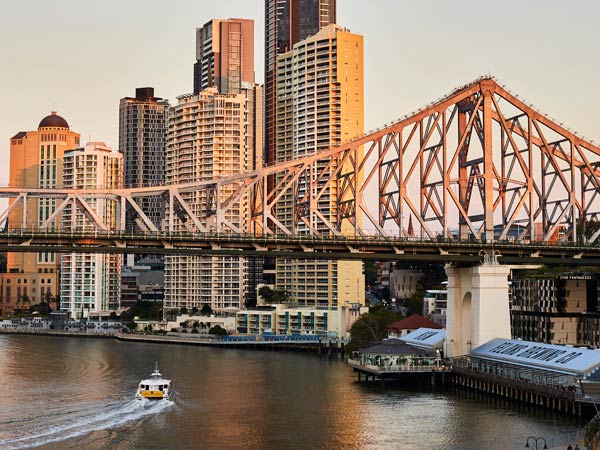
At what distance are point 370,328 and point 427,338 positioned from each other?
17200 mm

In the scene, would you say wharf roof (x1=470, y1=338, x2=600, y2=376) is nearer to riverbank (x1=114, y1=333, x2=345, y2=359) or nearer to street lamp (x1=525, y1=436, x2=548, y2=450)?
street lamp (x1=525, y1=436, x2=548, y2=450)

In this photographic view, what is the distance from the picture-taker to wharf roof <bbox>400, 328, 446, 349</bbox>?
3110 inches

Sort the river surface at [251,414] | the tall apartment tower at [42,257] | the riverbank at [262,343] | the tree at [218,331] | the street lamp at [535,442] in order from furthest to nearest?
the tall apartment tower at [42,257]
the tree at [218,331]
the riverbank at [262,343]
the river surface at [251,414]
the street lamp at [535,442]

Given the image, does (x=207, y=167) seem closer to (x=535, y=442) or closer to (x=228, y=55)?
(x=228, y=55)

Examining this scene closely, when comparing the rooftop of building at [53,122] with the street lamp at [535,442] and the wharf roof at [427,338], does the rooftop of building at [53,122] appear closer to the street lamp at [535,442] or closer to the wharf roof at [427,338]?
the wharf roof at [427,338]

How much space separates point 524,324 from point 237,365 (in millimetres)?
25652

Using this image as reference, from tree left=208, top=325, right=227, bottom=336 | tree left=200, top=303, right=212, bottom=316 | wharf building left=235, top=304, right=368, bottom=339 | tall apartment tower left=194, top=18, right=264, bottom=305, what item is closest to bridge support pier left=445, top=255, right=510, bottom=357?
wharf building left=235, top=304, right=368, bottom=339

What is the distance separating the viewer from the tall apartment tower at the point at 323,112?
452 ft

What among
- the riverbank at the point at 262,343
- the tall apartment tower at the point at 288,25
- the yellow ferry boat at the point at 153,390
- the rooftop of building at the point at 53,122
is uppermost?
the tall apartment tower at the point at 288,25

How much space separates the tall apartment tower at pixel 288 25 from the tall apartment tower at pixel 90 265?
29076mm

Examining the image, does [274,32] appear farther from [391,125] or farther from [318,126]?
[391,125]

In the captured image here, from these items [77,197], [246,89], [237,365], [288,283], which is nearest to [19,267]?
[246,89]

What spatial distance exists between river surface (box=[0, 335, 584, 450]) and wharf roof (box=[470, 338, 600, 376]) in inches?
125

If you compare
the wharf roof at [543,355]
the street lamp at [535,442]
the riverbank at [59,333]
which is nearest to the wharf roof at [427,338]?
the wharf roof at [543,355]
